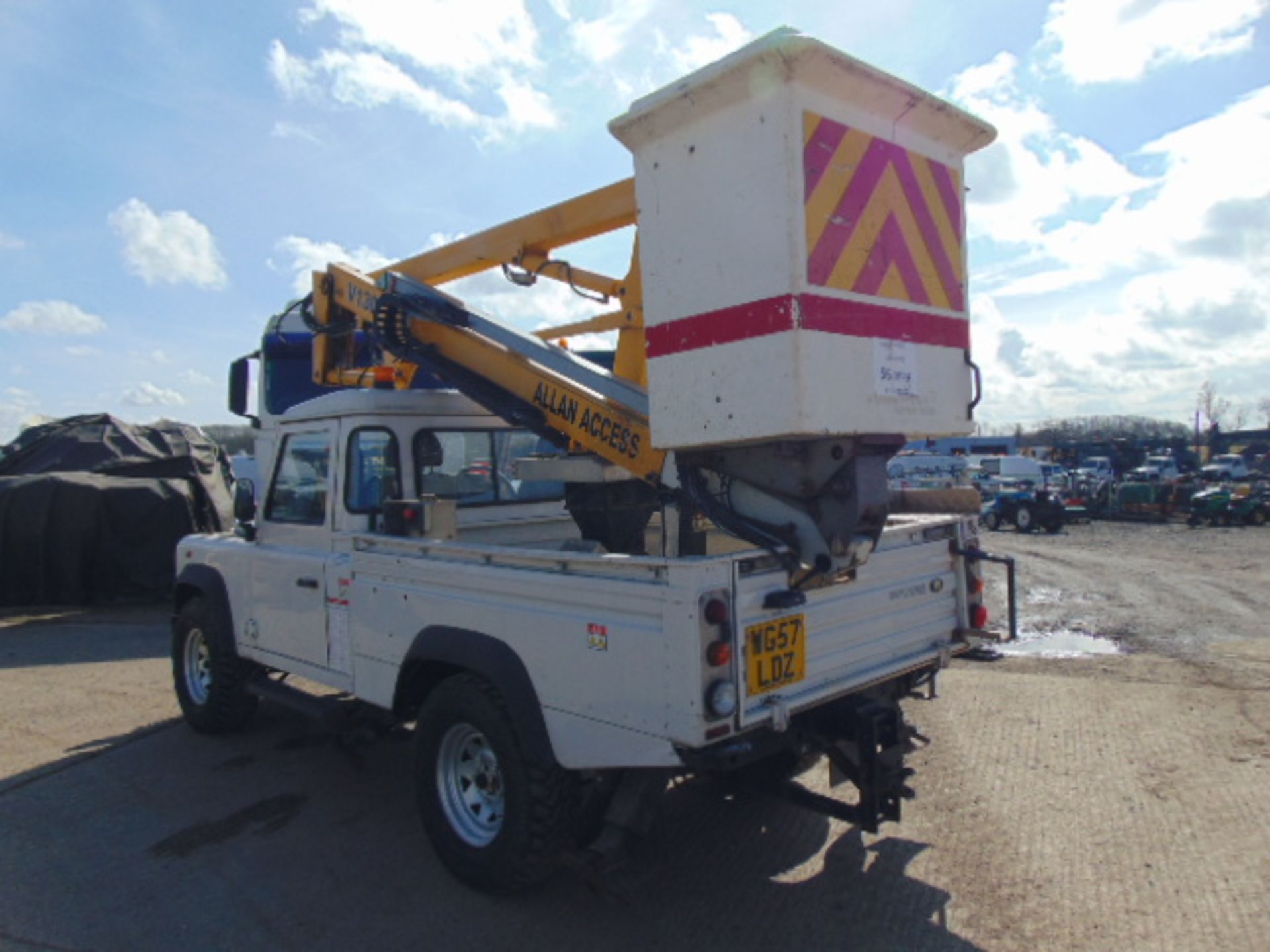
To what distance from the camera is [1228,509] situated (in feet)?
73.2

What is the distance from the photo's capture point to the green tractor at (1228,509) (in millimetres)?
22219

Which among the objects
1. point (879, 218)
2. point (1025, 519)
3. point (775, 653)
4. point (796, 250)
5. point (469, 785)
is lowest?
point (469, 785)

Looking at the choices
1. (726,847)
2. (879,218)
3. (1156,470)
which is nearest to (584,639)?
(726,847)

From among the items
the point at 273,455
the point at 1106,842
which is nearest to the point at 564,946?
the point at 1106,842

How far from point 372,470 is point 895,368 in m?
2.84

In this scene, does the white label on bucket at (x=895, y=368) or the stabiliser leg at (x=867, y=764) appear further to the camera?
the stabiliser leg at (x=867, y=764)

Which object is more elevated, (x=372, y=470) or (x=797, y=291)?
(x=797, y=291)

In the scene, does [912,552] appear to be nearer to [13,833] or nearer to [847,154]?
[847,154]

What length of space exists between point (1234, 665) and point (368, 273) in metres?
7.50

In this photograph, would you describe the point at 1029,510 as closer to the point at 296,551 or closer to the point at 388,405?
the point at 388,405

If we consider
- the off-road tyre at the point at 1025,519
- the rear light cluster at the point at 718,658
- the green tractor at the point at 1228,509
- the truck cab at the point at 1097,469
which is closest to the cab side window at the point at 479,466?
the rear light cluster at the point at 718,658

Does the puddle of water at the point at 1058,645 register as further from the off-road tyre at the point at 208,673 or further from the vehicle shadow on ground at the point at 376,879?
the off-road tyre at the point at 208,673

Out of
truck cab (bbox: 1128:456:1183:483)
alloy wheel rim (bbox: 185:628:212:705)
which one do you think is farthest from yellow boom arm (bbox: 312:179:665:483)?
truck cab (bbox: 1128:456:1183:483)

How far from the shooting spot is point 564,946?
318 cm
